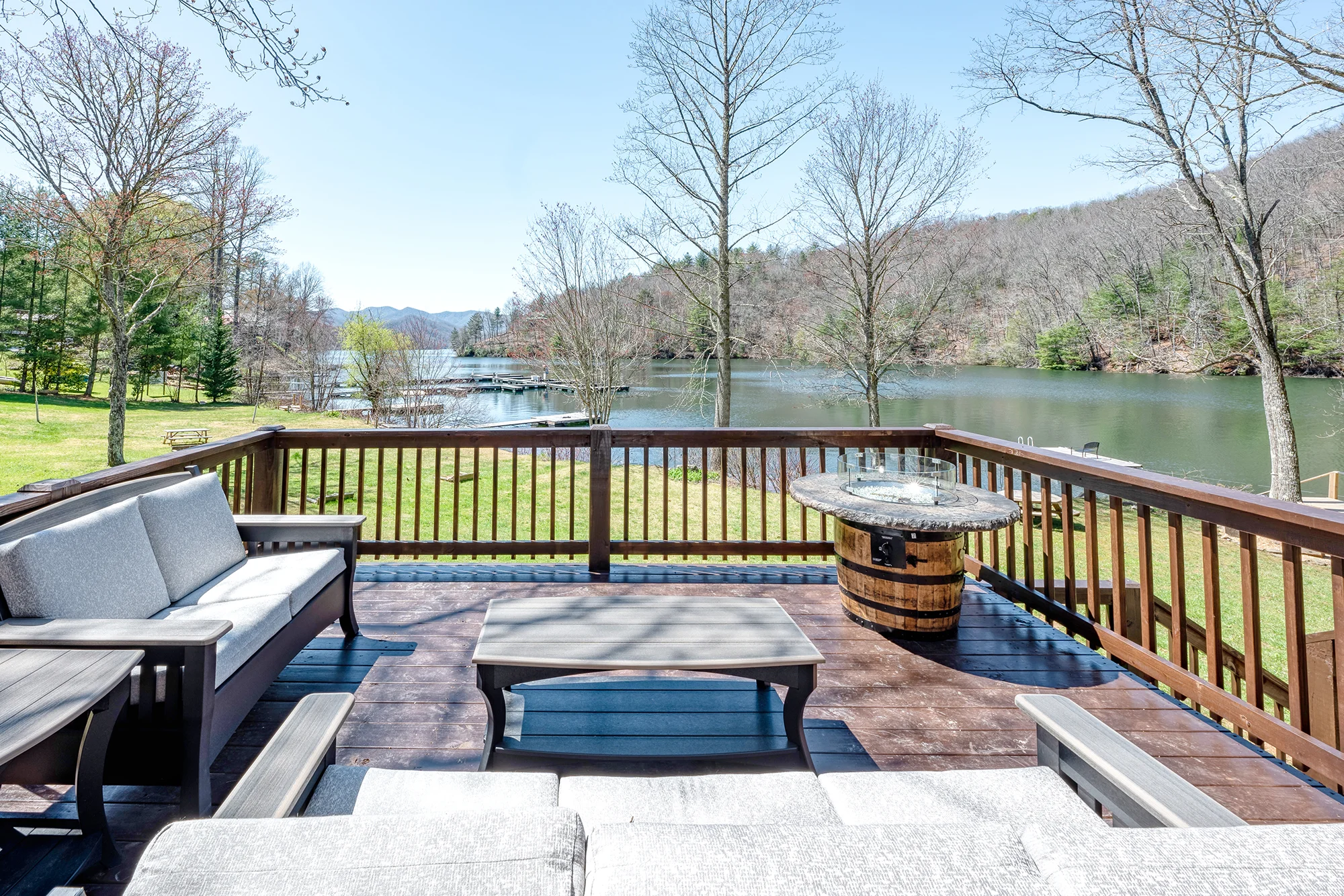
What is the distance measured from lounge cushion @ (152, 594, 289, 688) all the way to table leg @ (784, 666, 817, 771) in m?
1.73

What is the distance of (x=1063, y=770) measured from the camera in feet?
4.42

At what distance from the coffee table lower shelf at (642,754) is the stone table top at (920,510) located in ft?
3.44

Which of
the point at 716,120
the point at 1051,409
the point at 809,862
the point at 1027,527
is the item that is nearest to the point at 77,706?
the point at 809,862

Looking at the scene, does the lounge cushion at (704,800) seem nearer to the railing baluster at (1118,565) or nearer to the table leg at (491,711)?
→ the table leg at (491,711)

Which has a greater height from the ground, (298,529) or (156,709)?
(298,529)

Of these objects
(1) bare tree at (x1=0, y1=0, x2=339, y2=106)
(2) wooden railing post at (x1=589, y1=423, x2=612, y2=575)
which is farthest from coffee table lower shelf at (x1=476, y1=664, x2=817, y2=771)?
(1) bare tree at (x1=0, y1=0, x2=339, y2=106)

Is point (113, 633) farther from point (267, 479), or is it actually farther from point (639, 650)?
point (267, 479)

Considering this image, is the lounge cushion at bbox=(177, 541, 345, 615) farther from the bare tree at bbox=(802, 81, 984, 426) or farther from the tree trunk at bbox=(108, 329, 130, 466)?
the tree trunk at bbox=(108, 329, 130, 466)

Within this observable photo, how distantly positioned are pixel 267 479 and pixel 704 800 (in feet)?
12.3

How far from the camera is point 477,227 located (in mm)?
12430

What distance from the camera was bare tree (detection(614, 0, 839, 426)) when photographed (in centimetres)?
862

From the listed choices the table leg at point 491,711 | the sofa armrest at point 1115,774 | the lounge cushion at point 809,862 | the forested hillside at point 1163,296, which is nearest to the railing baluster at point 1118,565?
the sofa armrest at point 1115,774

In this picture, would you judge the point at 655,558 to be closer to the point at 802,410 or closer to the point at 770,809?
the point at 770,809

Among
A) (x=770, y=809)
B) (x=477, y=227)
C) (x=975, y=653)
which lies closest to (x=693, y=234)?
(x=477, y=227)
